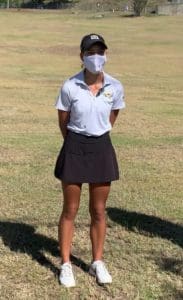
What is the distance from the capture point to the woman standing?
4453 millimetres

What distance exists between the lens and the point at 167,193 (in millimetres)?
7488

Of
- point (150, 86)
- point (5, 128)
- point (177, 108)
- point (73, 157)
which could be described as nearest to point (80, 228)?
point (73, 157)

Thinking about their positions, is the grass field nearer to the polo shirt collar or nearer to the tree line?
the polo shirt collar

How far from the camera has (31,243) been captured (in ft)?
18.4

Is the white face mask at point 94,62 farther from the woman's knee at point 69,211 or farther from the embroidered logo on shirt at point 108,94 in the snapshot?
the woman's knee at point 69,211

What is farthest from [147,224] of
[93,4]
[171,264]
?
[93,4]

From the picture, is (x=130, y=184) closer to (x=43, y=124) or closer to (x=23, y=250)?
(x=23, y=250)

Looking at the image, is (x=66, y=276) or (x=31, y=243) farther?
(x=31, y=243)

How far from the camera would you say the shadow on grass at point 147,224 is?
597cm

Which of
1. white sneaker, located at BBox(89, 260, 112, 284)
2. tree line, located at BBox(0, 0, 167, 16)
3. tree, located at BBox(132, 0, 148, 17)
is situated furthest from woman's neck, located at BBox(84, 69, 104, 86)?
tree, located at BBox(132, 0, 148, 17)

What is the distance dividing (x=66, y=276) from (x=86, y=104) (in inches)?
52.4

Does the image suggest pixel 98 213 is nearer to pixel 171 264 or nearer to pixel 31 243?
pixel 171 264

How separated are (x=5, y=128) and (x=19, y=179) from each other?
3850 mm

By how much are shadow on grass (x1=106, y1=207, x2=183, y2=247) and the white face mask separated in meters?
2.11
